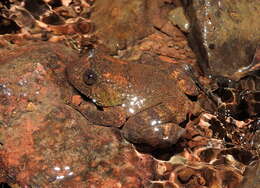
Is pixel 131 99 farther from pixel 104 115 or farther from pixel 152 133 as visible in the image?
pixel 152 133

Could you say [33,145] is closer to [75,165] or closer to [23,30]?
[75,165]

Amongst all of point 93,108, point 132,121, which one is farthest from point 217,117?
point 93,108

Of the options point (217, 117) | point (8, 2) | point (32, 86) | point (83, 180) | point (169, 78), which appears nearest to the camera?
point (83, 180)

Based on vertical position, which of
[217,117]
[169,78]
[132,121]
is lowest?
[217,117]

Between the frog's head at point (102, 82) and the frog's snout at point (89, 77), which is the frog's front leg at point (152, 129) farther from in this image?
the frog's snout at point (89, 77)

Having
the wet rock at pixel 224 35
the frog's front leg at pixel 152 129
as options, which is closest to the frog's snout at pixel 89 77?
the frog's front leg at pixel 152 129

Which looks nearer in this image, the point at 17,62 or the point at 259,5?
the point at 17,62

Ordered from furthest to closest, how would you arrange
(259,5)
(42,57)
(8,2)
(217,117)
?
(8,2) → (259,5) → (217,117) → (42,57)
